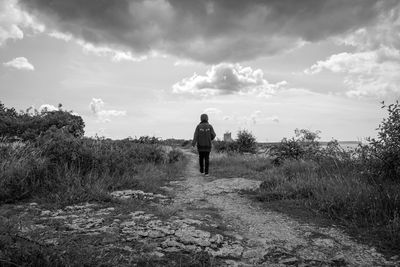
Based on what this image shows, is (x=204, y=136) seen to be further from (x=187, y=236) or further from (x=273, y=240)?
(x=187, y=236)

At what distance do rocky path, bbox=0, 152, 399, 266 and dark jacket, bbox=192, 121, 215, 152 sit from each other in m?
6.45

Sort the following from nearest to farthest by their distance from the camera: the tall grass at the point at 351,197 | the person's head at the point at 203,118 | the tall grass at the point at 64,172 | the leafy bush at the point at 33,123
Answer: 1. the tall grass at the point at 351,197
2. the tall grass at the point at 64,172
3. the person's head at the point at 203,118
4. the leafy bush at the point at 33,123

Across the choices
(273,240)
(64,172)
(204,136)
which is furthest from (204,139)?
(273,240)

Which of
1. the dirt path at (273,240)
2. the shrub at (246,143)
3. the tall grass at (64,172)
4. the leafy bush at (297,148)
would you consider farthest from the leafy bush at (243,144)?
the dirt path at (273,240)

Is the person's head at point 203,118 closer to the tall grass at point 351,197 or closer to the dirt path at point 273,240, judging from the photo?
the tall grass at point 351,197

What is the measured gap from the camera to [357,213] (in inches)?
228

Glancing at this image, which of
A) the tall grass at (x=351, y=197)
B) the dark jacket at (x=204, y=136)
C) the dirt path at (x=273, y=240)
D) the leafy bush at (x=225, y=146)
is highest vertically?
the dark jacket at (x=204, y=136)

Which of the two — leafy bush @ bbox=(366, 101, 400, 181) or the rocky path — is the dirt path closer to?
the rocky path

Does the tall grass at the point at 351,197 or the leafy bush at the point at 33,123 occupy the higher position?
the leafy bush at the point at 33,123

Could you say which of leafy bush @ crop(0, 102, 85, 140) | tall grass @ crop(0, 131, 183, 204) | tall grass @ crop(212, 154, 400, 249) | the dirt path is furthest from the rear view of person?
leafy bush @ crop(0, 102, 85, 140)

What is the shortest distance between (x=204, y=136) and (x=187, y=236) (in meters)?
9.09

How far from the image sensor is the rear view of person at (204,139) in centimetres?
1346

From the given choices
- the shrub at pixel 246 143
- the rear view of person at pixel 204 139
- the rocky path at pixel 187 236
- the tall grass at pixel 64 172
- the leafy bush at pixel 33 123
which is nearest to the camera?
the rocky path at pixel 187 236

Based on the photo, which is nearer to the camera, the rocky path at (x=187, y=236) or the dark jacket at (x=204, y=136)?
the rocky path at (x=187, y=236)
